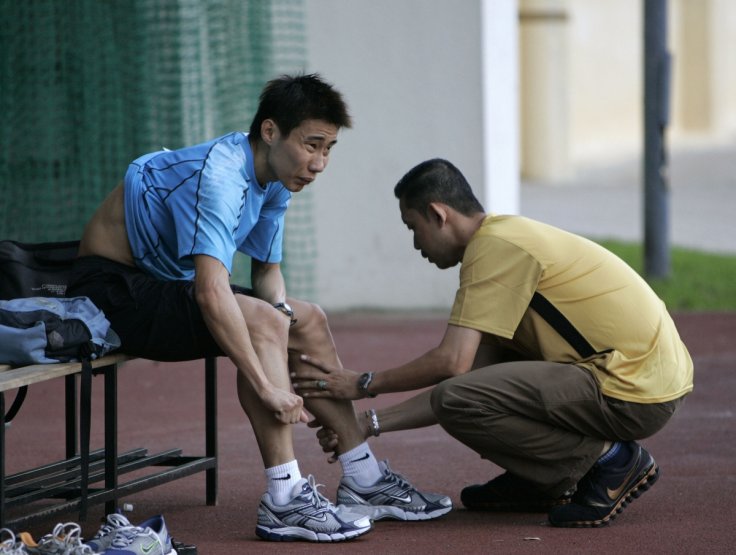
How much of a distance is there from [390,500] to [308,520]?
46 centimetres

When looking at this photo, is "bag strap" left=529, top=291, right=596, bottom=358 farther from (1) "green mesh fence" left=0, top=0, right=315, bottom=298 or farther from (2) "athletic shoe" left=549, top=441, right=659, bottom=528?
(1) "green mesh fence" left=0, top=0, right=315, bottom=298

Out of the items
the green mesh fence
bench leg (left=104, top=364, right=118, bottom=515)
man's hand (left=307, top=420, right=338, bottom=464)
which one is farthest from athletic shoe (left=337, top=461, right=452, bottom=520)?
the green mesh fence

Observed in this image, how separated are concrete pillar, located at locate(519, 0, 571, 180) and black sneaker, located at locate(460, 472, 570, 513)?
21.1 m

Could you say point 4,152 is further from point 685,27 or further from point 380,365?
point 685,27

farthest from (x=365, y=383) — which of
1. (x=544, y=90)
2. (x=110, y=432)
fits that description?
(x=544, y=90)

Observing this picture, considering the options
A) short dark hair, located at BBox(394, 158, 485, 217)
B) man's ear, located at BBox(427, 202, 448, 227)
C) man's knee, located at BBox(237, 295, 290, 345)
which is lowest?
man's knee, located at BBox(237, 295, 290, 345)

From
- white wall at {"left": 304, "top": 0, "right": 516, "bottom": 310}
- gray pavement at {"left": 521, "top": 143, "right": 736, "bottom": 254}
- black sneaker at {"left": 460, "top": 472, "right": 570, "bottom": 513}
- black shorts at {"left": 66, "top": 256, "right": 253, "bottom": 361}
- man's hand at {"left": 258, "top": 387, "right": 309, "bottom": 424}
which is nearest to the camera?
man's hand at {"left": 258, "top": 387, "right": 309, "bottom": 424}

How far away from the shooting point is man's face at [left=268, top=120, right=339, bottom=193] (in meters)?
4.43

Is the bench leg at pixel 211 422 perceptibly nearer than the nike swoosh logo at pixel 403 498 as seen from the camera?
No

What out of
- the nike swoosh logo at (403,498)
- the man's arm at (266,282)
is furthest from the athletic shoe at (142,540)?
the man's arm at (266,282)

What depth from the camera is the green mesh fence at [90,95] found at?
9.18 meters

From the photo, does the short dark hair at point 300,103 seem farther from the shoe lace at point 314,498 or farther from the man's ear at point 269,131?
the shoe lace at point 314,498

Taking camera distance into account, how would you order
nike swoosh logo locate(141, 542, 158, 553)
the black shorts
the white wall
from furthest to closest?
1. the white wall
2. the black shorts
3. nike swoosh logo locate(141, 542, 158, 553)

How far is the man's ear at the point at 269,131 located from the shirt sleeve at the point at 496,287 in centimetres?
80
